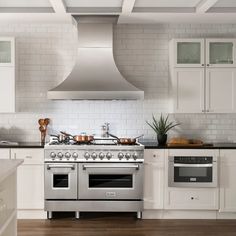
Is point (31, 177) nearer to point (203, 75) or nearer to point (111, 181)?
point (111, 181)

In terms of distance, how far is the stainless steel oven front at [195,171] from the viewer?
529 cm

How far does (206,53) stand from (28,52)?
97.2 inches

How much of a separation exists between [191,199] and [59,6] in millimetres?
2888

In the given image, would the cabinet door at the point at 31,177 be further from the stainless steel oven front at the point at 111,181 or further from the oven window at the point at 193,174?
the oven window at the point at 193,174

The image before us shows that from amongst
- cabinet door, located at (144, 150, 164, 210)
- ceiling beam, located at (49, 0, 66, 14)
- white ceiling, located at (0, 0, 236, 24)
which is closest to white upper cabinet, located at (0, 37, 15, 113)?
white ceiling, located at (0, 0, 236, 24)

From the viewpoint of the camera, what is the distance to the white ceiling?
16.3 feet

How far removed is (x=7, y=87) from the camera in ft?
18.1

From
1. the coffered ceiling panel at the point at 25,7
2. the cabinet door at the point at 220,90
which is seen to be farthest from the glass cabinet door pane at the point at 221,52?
the coffered ceiling panel at the point at 25,7

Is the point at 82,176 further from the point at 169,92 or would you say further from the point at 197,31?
the point at 197,31

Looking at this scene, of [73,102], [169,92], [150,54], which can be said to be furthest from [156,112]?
[73,102]

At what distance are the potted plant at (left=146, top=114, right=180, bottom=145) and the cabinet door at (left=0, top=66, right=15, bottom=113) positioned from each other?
1.94 m

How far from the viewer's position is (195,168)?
5.29 metres

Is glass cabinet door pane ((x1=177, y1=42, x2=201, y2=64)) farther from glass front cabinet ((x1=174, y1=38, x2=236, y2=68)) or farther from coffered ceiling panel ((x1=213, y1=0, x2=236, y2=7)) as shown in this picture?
coffered ceiling panel ((x1=213, y1=0, x2=236, y2=7))

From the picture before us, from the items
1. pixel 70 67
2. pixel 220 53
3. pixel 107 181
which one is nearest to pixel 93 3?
pixel 70 67
